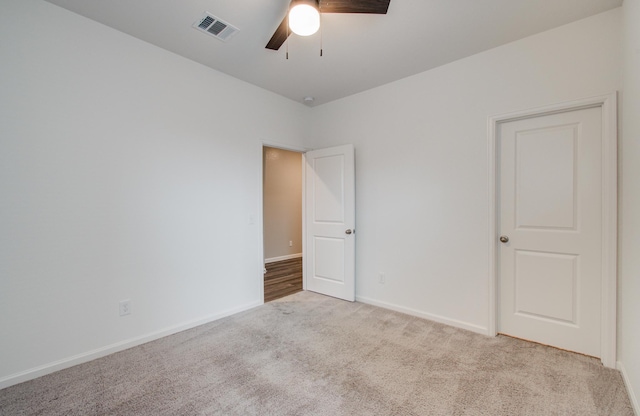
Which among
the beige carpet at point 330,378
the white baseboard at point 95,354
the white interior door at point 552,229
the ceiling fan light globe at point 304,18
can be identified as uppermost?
the ceiling fan light globe at point 304,18

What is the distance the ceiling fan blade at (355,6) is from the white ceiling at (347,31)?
1.48ft

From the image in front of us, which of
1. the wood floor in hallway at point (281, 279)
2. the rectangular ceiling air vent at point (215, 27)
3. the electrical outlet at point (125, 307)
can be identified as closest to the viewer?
the rectangular ceiling air vent at point (215, 27)

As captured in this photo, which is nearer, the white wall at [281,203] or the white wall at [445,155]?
the white wall at [445,155]

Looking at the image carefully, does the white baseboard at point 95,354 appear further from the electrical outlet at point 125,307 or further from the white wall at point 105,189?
the electrical outlet at point 125,307

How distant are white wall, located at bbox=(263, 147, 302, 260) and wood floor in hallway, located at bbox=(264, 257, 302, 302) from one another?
46 centimetres

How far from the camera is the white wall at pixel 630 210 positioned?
168 centimetres

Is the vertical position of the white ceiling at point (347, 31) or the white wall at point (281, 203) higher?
the white ceiling at point (347, 31)

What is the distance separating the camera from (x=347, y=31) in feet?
7.74

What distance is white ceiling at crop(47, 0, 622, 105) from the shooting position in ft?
6.84

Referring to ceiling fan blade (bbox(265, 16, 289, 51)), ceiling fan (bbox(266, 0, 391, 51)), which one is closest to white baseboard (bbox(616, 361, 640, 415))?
ceiling fan (bbox(266, 0, 391, 51))

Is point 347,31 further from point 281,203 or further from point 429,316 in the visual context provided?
point 281,203

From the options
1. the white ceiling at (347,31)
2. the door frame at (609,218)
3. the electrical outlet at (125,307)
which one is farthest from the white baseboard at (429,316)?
the white ceiling at (347,31)

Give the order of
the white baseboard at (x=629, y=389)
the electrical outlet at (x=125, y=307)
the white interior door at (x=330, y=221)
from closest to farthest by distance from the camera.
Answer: the white baseboard at (x=629, y=389)
the electrical outlet at (x=125, y=307)
the white interior door at (x=330, y=221)

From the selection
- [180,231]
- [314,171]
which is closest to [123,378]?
[180,231]
